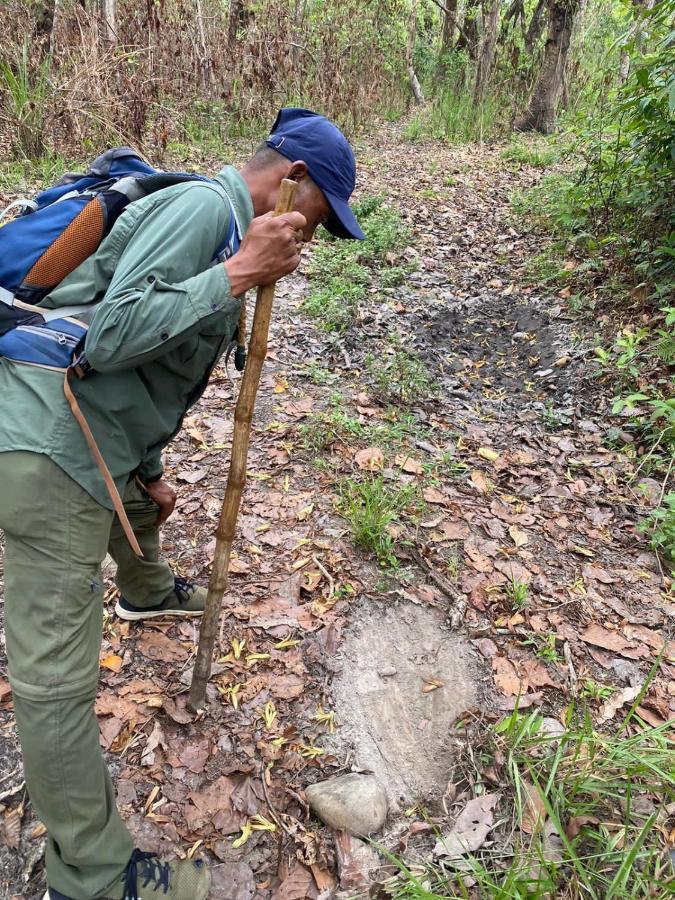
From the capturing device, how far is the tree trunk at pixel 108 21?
25.6 feet

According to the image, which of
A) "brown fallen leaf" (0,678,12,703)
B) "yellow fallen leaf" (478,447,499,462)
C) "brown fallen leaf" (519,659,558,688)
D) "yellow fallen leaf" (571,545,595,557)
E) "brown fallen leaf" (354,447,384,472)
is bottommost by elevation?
"brown fallen leaf" (0,678,12,703)

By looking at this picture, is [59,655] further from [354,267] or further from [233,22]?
[233,22]

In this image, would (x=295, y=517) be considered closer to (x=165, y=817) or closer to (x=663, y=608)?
(x=165, y=817)

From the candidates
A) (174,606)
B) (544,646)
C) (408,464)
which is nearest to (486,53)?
(408,464)

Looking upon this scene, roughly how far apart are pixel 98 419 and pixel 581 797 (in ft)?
7.21

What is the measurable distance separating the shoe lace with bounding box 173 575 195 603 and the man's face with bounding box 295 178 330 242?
6.02 feet

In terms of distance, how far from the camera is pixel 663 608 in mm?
3252

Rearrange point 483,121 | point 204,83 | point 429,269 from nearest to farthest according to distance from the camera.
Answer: point 429,269 → point 204,83 → point 483,121

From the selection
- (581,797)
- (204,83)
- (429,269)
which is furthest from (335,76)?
(581,797)

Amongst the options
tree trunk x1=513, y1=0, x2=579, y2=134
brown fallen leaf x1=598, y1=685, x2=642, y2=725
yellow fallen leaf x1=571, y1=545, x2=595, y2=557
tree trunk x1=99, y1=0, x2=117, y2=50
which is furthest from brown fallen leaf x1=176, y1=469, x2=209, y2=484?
tree trunk x1=513, y1=0, x2=579, y2=134

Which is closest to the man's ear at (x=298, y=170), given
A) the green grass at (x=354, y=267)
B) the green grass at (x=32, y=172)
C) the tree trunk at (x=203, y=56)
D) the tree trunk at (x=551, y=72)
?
the green grass at (x=354, y=267)

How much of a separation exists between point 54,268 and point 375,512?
216 centimetres

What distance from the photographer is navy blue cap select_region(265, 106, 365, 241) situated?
192 cm

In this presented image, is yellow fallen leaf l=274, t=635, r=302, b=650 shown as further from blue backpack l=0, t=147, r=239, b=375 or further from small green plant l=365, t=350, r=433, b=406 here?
small green plant l=365, t=350, r=433, b=406
